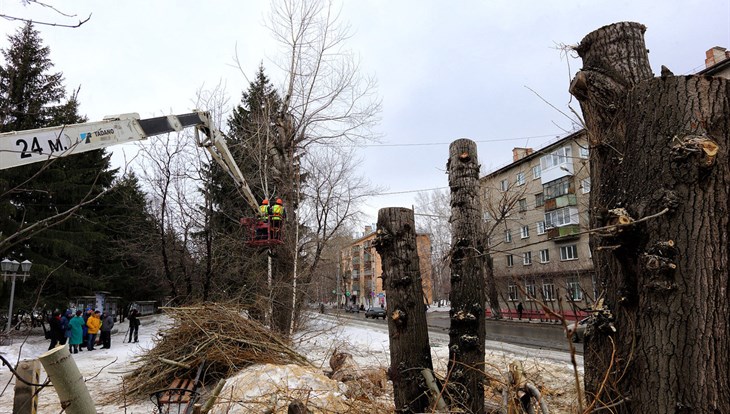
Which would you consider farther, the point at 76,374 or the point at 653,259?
the point at 653,259

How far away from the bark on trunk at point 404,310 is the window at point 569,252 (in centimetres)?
3334

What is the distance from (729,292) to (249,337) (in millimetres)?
8076

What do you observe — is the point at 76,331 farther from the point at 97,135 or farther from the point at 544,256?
the point at 544,256

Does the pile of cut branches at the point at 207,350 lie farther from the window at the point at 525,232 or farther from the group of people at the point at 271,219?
the window at the point at 525,232

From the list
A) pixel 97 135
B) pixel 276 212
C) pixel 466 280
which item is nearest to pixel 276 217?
pixel 276 212

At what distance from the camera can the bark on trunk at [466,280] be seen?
439 cm

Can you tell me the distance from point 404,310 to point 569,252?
34308 millimetres

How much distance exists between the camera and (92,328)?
48.0 feet

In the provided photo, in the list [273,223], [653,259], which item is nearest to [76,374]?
[653,259]

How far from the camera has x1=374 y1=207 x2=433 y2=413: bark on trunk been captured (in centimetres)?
400

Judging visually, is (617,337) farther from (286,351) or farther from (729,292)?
(286,351)

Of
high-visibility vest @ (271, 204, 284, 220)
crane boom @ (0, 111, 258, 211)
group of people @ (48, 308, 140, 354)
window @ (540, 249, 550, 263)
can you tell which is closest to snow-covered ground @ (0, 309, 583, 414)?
group of people @ (48, 308, 140, 354)

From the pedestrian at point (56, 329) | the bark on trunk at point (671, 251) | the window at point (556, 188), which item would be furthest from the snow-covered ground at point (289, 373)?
the window at point (556, 188)

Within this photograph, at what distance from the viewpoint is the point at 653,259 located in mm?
2029
